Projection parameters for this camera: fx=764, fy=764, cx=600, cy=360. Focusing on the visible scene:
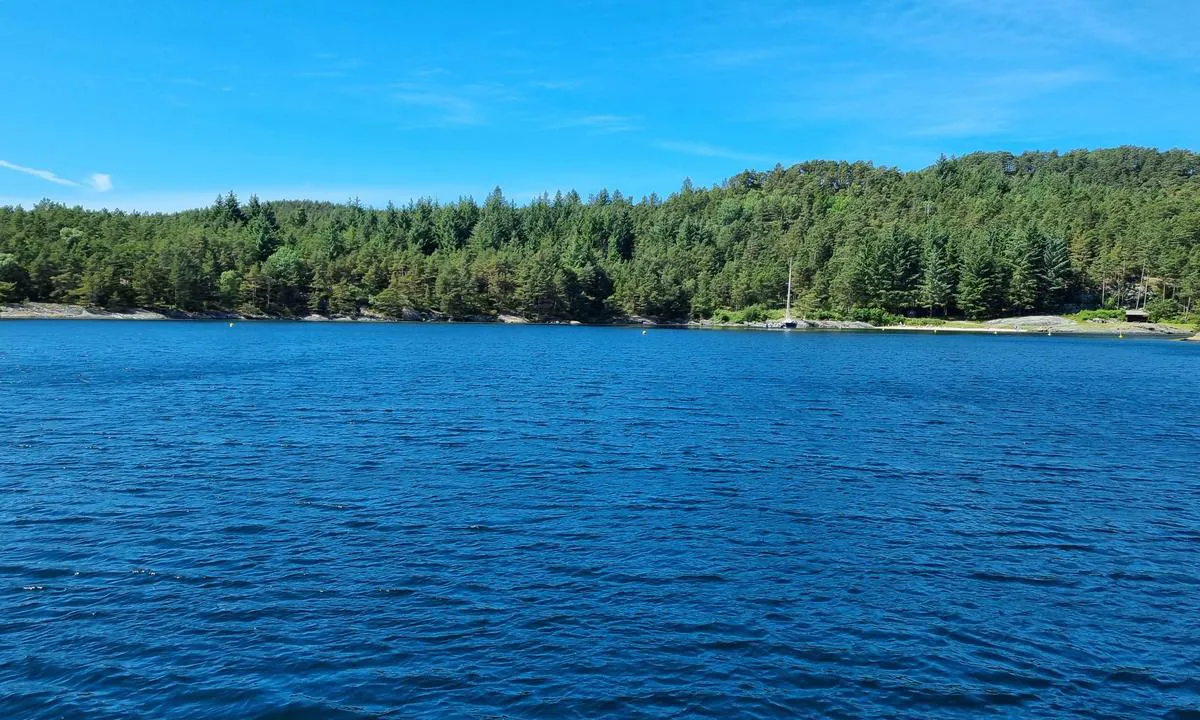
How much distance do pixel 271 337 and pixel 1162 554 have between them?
11929 centimetres

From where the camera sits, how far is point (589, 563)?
66.2ft

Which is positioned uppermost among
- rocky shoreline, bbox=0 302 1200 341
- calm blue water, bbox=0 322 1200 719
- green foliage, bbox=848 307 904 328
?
green foliage, bbox=848 307 904 328

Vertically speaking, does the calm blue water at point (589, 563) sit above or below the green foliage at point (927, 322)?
below

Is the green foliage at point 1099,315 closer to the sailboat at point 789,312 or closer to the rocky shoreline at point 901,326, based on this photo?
the rocky shoreline at point 901,326

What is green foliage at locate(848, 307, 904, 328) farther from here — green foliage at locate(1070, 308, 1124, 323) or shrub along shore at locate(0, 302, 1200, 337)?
green foliage at locate(1070, 308, 1124, 323)

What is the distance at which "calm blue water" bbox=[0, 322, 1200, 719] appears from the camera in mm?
14117

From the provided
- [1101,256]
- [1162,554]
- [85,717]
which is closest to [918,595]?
[1162,554]

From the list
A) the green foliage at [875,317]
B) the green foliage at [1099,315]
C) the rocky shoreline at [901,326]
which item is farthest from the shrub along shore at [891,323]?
the green foliage at [1099,315]

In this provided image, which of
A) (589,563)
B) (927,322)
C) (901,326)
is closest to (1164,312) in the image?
(927,322)

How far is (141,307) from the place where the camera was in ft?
565

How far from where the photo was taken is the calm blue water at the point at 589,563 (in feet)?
46.3

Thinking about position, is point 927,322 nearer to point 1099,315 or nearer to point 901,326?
point 901,326

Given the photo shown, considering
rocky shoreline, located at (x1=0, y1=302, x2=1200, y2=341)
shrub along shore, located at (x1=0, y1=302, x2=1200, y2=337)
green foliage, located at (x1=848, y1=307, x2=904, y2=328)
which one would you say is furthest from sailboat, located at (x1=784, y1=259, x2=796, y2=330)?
green foliage, located at (x1=848, y1=307, x2=904, y2=328)

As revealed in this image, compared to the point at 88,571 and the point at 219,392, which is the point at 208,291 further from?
the point at 88,571
